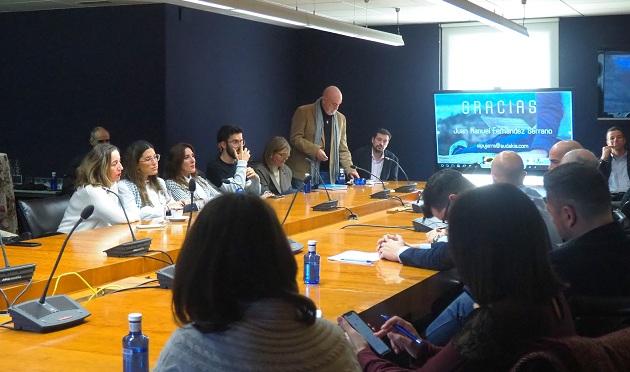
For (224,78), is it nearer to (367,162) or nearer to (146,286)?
(367,162)

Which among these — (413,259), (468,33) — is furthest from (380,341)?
(468,33)

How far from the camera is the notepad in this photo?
3.89 meters

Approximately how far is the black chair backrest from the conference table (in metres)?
0.40

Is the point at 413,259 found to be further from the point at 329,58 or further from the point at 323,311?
the point at 329,58

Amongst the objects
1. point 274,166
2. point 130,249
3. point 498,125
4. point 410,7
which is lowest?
point 130,249

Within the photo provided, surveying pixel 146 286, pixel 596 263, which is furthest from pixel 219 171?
pixel 596 263

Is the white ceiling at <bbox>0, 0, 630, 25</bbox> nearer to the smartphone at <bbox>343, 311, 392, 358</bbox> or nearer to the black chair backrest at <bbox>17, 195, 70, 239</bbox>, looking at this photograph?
the black chair backrest at <bbox>17, 195, 70, 239</bbox>

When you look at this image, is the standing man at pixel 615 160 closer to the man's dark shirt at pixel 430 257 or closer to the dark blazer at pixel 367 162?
the dark blazer at pixel 367 162

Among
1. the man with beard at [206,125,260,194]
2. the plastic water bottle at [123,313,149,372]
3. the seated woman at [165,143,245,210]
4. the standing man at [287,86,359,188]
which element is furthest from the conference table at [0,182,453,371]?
the standing man at [287,86,359,188]

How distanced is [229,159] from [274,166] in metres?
0.51

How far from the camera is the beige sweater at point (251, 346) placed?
5.22ft

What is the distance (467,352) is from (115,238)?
9.60ft

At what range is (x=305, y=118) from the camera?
27.8ft

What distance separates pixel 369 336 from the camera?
7.80 ft
